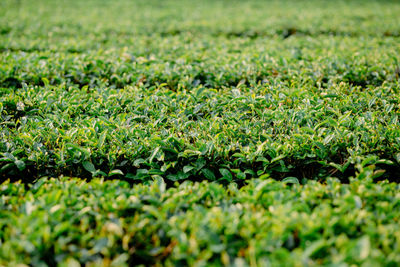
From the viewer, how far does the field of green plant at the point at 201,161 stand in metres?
1.43

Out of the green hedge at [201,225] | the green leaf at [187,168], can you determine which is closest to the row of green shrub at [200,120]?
the green leaf at [187,168]

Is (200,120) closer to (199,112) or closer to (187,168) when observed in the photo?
(199,112)

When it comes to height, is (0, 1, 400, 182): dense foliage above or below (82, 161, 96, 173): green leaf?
above

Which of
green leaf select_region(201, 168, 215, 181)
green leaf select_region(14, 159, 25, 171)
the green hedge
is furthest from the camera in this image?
green leaf select_region(201, 168, 215, 181)

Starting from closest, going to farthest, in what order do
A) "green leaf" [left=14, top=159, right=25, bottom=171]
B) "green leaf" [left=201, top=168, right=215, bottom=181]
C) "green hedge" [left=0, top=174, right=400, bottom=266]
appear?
"green hedge" [left=0, top=174, right=400, bottom=266], "green leaf" [left=14, top=159, right=25, bottom=171], "green leaf" [left=201, top=168, right=215, bottom=181]

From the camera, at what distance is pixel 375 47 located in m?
4.71

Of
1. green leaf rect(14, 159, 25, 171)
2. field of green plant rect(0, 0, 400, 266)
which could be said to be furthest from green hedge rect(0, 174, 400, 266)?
green leaf rect(14, 159, 25, 171)

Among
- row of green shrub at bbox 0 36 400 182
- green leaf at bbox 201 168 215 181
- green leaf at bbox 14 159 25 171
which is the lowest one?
green leaf at bbox 201 168 215 181

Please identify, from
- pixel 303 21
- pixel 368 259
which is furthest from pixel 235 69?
pixel 303 21

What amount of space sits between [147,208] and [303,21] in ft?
23.0

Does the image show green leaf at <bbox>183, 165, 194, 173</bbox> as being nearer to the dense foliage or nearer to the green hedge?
the dense foliage

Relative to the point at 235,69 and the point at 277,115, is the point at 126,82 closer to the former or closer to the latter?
the point at 235,69

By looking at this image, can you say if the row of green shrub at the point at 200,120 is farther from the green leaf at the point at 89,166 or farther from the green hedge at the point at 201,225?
the green hedge at the point at 201,225

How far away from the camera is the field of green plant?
1.43 meters
